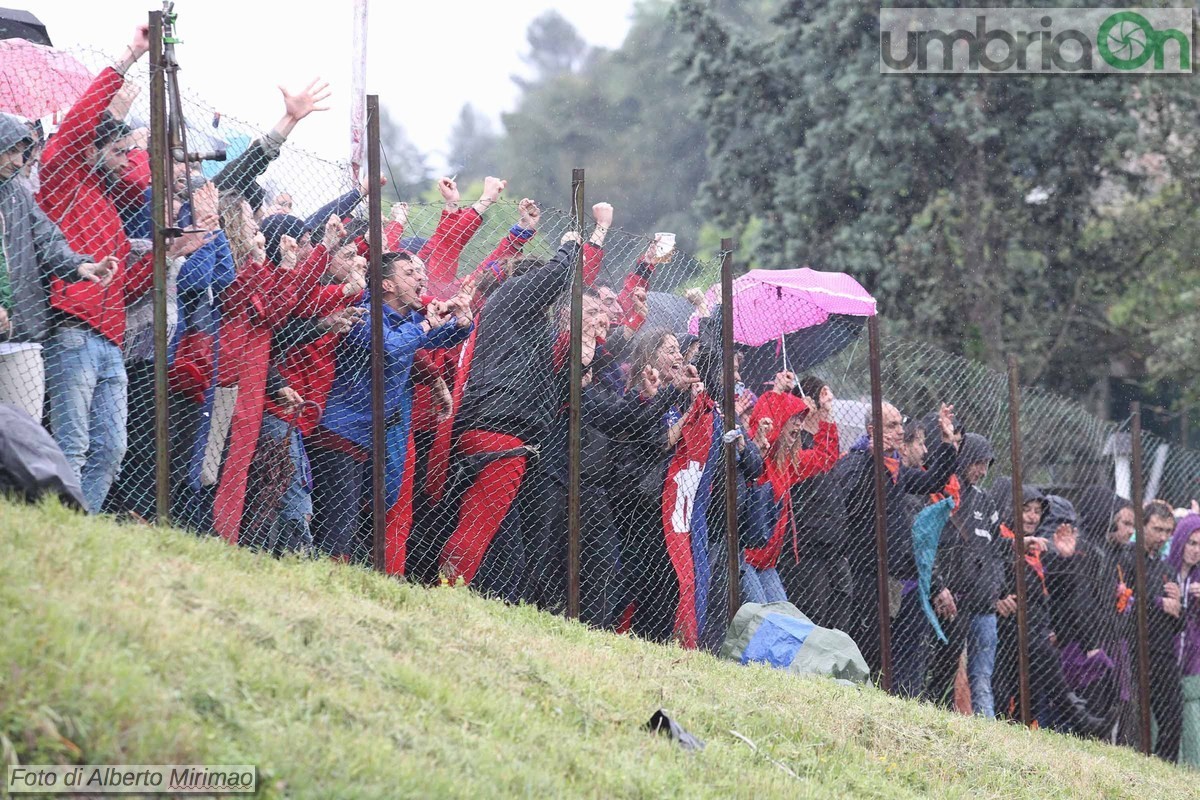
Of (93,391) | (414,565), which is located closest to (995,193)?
(414,565)

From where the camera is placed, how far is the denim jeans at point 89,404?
6.18 metres

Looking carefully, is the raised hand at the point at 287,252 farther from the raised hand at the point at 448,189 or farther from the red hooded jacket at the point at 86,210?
the raised hand at the point at 448,189

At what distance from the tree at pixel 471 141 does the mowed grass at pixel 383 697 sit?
183 ft

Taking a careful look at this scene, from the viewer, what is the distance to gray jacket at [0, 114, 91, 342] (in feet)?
19.8

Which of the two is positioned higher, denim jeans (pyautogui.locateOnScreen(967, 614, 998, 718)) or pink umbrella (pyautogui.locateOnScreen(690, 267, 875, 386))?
pink umbrella (pyautogui.locateOnScreen(690, 267, 875, 386))

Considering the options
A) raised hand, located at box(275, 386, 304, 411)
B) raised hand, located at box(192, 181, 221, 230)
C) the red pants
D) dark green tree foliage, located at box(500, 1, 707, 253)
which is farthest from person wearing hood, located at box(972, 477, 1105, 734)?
dark green tree foliage, located at box(500, 1, 707, 253)

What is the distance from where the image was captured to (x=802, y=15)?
69.1 ft

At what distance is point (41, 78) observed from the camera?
6.74 metres

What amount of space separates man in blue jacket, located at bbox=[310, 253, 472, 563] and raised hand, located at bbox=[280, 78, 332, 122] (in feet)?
2.79

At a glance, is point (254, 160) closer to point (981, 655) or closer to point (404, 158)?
point (981, 655)

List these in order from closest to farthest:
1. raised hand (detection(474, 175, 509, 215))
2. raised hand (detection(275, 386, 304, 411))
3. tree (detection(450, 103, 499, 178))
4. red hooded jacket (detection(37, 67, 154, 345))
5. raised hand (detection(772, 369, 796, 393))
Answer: red hooded jacket (detection(37, 67, 154, 345)) → raised hand (detection(275, 386, 304, 411)) → raised hand (detection(474, 175, 509, 215)) → raised hand (detection(772, 369, 796, 393)) → tree (detection(450, 103, 499, 178))

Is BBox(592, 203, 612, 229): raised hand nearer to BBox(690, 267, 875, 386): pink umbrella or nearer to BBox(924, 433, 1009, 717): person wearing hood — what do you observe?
BBox(690, 267, 875, 386): pink umbrella

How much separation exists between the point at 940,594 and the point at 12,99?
6.20 m

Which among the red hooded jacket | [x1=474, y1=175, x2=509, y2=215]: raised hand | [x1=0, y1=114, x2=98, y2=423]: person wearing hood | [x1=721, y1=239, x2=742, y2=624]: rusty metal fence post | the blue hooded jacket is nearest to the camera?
[x1=0, y1=114, x2=98, y2=423]: person wearing hood
